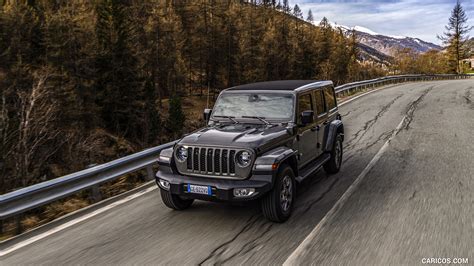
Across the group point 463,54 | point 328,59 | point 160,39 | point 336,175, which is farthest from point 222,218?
point 463,54

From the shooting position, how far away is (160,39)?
4728 centimetres

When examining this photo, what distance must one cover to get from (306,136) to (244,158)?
1785 mm

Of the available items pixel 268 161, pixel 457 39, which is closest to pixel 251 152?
pixel 268 161

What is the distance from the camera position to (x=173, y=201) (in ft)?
19.6

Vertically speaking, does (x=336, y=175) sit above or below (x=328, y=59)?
below

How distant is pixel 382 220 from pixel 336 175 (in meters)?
2.48

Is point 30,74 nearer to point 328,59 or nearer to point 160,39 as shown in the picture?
point 160,39

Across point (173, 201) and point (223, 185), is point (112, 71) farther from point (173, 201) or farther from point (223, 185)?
point (223, 185)

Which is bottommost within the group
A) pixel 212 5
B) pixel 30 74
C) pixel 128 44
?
pixel 30 74

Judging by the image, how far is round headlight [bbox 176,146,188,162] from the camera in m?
5.61

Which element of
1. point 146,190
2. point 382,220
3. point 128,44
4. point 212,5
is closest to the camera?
point 382,220
